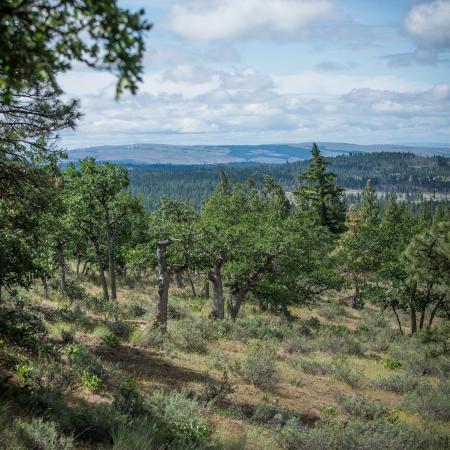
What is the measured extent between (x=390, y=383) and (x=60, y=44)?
1455cm

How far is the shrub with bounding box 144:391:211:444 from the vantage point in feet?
24.2

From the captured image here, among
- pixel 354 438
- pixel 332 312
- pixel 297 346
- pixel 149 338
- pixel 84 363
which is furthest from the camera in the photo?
pixel 332 312

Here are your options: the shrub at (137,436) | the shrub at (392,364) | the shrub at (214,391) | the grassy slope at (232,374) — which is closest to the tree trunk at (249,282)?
the grassy slope at (232,374)

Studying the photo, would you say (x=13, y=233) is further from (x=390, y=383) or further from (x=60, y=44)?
(x=390, y=383)

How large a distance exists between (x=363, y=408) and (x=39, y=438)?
8581 millimetres

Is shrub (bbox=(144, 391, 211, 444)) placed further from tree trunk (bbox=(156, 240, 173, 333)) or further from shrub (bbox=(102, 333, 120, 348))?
tree trunk (bbox=(156, 240, 173, 333))

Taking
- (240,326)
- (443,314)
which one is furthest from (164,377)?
(443,314)

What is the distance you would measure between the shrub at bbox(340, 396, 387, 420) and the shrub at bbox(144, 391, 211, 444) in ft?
14.9

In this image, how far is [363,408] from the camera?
1123 centimetres

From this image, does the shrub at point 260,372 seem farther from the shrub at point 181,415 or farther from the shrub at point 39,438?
the shrub at point 39,438

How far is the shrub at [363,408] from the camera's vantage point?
1110cm

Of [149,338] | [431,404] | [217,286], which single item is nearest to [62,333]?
[149,338]

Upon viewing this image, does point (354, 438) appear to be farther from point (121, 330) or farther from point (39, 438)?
point (121, 330)

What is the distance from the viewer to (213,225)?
20.2 metres
